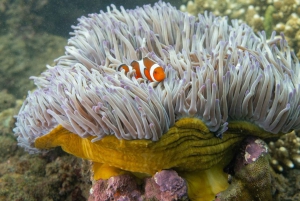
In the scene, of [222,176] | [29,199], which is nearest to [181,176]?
[222,176]

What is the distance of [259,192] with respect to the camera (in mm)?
2344

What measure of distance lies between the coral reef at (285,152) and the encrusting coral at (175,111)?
1.29m

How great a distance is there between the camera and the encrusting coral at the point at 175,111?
6.50ft

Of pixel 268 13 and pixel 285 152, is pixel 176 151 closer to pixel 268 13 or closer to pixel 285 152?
pixel 285 152

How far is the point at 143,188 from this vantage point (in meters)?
2.27

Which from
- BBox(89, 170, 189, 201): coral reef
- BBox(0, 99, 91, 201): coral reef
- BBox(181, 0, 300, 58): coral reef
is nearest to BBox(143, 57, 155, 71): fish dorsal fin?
BBox(89, 170, 189, 201): coral reef

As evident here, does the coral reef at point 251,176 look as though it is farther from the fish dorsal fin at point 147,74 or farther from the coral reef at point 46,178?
the coral reef at point 46,178

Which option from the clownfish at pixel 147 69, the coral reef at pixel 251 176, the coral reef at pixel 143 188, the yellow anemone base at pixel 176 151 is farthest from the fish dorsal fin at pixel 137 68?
the coral reef at pixel 251 176

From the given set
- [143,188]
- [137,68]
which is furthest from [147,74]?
[143,188]

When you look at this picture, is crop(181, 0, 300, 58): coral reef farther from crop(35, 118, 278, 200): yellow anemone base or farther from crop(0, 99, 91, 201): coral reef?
crop(0, 99, 91, 201): coral reef

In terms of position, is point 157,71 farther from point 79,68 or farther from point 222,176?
point 222,176

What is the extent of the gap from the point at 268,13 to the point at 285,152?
2.99 metres

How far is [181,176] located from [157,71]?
87cm

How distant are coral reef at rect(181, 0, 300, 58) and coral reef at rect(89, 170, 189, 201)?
3648 millimetres
